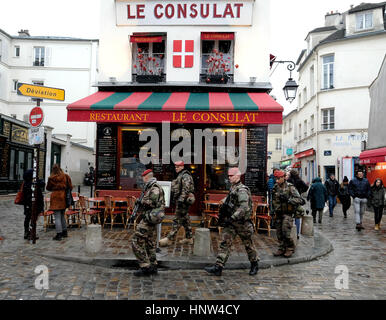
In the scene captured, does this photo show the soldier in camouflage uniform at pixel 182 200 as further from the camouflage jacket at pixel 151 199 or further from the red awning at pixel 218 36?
the red awning at pixel 218 36

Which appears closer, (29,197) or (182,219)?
(182,219)

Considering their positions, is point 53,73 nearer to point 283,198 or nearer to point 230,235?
point 283,198

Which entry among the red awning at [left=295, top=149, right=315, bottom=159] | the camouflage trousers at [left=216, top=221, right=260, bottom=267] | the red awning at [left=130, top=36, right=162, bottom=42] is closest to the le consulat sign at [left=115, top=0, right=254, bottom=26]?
the red awning at [left=130, top=36, right=162, bottom=42]

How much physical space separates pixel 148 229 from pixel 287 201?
2.86 metres

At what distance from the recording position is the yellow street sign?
6.79 metres

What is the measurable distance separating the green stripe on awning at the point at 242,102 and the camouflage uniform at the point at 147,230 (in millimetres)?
3944

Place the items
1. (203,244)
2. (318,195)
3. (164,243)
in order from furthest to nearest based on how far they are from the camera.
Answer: (318,195) < (164,243) < (203,244)

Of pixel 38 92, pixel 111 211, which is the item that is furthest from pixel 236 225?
pixel 38 92

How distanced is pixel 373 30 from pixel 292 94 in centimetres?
1580

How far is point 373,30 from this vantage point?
69.8ft

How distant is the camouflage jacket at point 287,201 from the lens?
20.1ft

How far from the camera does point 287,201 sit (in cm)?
616

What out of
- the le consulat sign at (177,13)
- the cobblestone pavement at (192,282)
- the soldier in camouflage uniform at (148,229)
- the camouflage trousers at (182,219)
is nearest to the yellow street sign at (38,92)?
the cobblestone pavement at (192,282)

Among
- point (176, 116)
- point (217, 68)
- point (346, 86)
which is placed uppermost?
point (346, 86)
